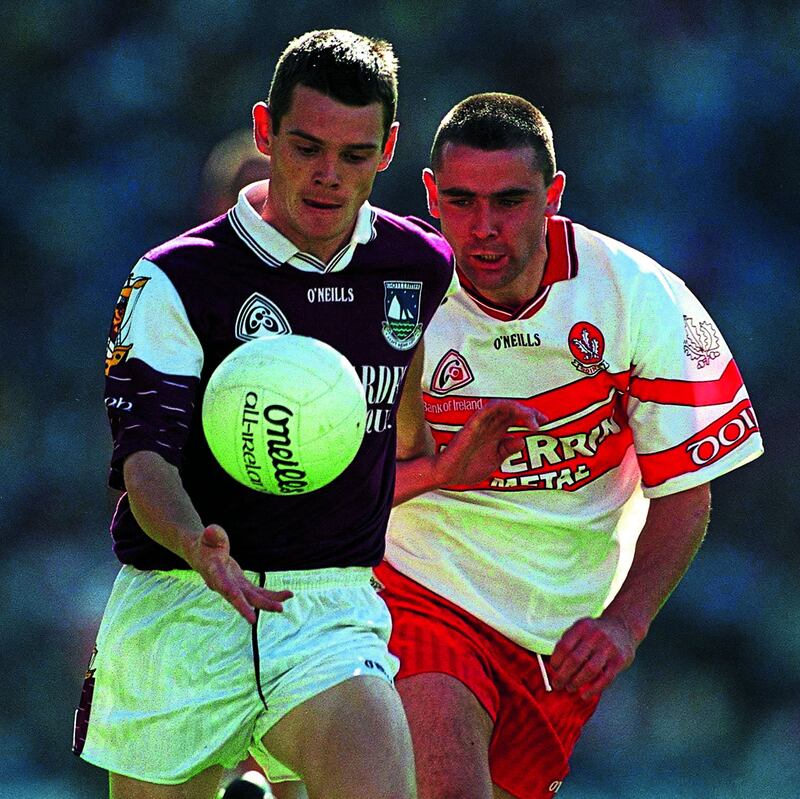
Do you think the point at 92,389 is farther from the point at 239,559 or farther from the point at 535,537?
A: the point at 239,559

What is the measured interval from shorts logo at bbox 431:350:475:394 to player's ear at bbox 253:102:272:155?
113 cm

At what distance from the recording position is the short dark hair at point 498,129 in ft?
16.7

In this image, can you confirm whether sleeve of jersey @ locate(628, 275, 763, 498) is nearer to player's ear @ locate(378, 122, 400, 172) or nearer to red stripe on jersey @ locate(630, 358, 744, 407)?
red stripe on jersey @ locate(630, 358, 744, 407)

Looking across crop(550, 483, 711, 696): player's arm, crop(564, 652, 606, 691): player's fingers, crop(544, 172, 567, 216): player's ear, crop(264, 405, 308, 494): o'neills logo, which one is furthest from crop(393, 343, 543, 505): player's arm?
crop(264, 405, 308, 494): o'neills logo

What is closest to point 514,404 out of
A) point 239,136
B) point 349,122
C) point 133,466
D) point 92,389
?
point 349,122

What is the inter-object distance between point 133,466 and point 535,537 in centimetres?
192

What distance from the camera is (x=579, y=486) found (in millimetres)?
5215

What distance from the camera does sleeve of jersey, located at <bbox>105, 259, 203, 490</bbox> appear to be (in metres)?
3.73

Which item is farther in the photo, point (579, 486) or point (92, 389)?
point (92, 389)

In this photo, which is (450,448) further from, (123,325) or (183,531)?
(183,531)

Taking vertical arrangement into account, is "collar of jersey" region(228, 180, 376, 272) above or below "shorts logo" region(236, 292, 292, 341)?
above

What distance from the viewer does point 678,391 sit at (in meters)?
5.05

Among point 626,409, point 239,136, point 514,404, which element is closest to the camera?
point 514,404

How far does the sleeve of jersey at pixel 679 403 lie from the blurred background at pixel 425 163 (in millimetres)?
3500
